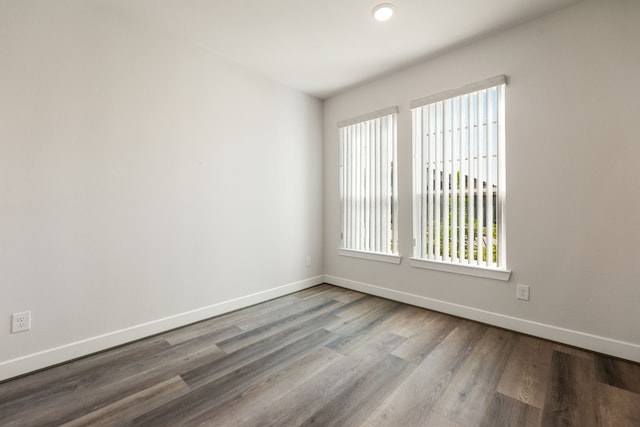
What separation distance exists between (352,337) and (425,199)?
1.56 metres

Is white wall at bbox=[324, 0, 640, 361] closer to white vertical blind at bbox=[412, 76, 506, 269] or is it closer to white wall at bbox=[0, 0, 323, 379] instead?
white vertical blind at bbox=[412, 76, 506, 269]

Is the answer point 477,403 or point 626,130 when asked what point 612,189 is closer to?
point 626,130

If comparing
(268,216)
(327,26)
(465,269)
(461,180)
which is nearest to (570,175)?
(461,180)

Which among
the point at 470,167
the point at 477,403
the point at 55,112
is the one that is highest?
the point at 55,112

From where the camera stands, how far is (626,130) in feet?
6.41

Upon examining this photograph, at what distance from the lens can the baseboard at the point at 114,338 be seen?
1.81m

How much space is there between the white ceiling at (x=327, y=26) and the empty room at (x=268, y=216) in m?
0.02

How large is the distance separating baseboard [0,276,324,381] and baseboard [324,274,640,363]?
1550 mm

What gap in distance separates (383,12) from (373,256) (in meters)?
2.40

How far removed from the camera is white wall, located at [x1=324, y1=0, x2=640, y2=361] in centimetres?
196

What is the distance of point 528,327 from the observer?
233cm

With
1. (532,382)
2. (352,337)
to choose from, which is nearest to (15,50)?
(352,337)

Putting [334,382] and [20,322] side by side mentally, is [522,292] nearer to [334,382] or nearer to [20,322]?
[334,382]

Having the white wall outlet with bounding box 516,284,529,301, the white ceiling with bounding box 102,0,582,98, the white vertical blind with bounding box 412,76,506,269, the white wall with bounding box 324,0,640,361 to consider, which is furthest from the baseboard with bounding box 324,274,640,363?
the white ceiling with bounding box 102,0,582,98
